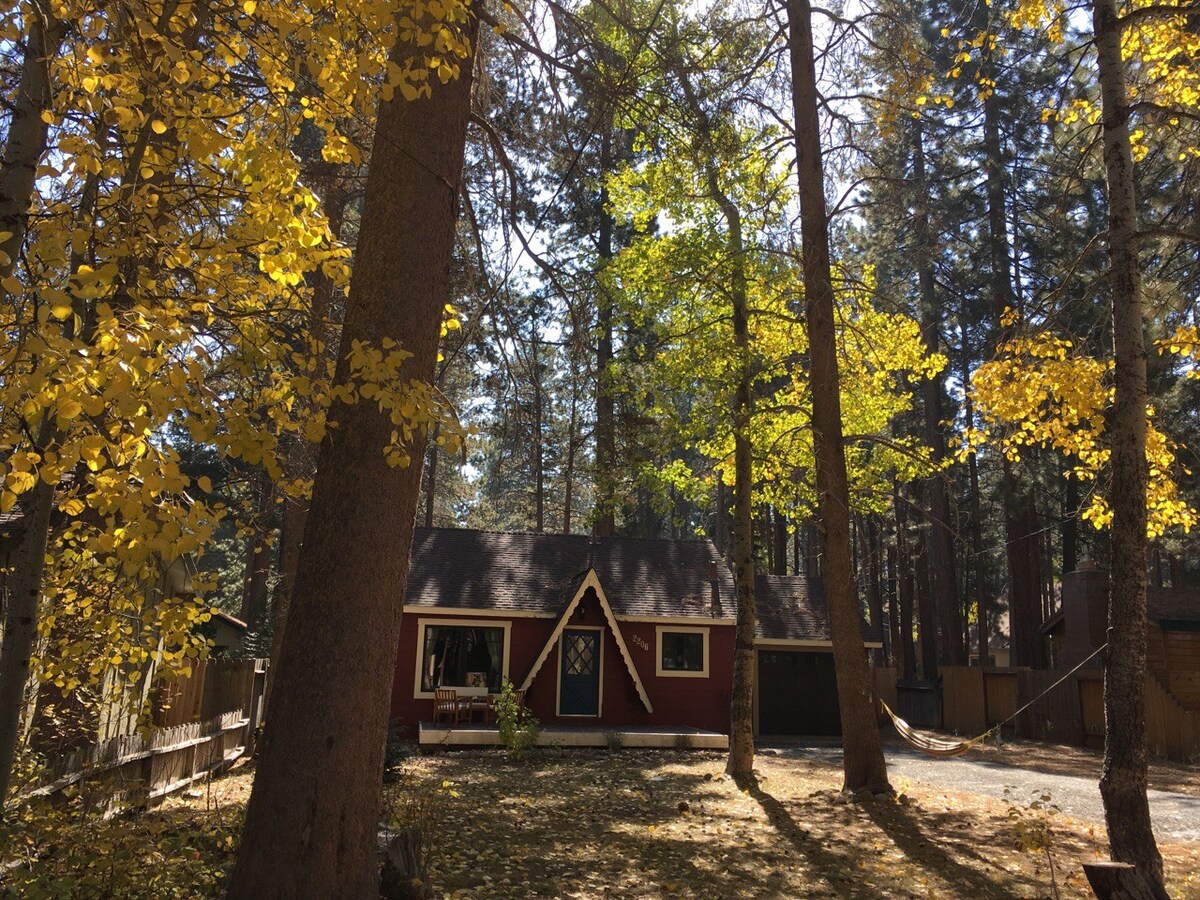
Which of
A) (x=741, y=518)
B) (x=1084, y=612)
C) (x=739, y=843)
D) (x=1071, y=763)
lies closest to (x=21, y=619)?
(x=739, y=843)

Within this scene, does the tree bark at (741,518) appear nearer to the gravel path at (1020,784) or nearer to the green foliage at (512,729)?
the gravel path at (1020,784)

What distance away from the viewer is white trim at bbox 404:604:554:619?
20516 millimetres

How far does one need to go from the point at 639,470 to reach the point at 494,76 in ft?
12.3

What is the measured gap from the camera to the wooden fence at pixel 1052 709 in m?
18.8

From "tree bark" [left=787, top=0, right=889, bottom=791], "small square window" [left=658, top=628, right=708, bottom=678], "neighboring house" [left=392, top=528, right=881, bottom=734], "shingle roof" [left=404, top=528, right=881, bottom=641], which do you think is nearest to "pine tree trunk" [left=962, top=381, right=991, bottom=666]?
"shingle roof" [left=404, top=528, right=881, bottom=641]

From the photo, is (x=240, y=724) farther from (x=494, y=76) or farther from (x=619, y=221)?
(x=494, y=76)

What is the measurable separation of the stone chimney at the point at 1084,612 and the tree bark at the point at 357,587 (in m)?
22.8

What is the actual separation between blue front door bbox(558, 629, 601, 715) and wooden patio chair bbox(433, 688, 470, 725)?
230cm

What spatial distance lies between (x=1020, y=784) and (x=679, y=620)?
29.1ft

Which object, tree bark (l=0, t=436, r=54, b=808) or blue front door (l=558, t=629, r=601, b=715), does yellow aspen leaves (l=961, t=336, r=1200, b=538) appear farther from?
blue front door (l=558, t=629, r=601, b=715)

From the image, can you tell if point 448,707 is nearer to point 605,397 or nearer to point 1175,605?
point 605,397

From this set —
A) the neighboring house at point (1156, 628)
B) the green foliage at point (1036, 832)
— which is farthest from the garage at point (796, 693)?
the green foliage at point (1036, 832)

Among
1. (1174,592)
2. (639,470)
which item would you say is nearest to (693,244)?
(639,470)

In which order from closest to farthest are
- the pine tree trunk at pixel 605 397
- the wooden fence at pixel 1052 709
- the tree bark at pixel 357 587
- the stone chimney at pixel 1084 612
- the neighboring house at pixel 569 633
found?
the tree bark at pixel 357 587 → the pine tree trunk at pixel 605 397 → the wooden fence at pixel 1052 709 → the neighboring house at pixel 569 633 → the stone chimney at pixel 1084 612
